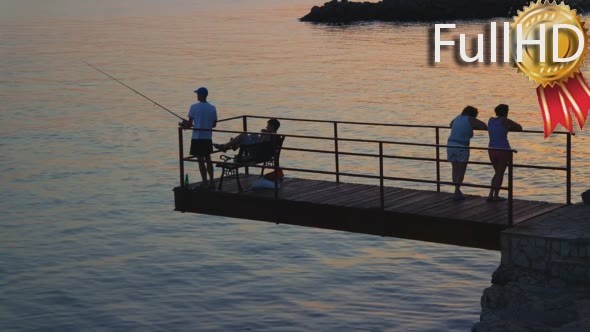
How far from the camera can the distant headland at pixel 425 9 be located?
Result: 395 ft

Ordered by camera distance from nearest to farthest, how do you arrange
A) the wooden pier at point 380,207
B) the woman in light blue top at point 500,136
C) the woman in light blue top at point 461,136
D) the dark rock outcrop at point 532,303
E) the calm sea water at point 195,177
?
the dark rock outcrop at point 532,303 → the wooden pier at point 380,207 → the woman in light blue top at point 500,136 → the woman in light blue top at point 461,136 → the calm sea water at point 195,177

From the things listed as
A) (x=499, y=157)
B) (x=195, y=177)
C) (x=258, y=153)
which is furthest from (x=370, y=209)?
(x=195, y=177)

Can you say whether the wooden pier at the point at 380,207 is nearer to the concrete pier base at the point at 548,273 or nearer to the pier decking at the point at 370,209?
the pier decking at the point at 370,209

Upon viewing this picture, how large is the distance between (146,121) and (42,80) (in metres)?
18.4

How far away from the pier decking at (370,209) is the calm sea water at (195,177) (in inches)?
273

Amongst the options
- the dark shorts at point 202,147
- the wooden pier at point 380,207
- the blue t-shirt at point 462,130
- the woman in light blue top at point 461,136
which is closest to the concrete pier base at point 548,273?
the wooden pier at point 380,207

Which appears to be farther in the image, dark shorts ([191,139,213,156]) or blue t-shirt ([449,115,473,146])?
dark shorts ([191,139,213,156])

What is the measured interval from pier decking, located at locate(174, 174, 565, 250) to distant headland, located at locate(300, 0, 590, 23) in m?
99.1

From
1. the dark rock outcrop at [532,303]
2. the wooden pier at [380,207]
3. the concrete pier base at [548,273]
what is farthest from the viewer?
the wooden pier at [380,207]

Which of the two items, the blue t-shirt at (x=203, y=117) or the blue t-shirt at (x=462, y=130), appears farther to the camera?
the blue t-shirt at (x=203, y=117)

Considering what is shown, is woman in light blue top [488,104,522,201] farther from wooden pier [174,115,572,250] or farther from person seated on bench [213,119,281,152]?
person seated on bench [213,119,281,152]

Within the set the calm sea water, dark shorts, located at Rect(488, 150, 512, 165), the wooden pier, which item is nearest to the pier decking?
the wooden pier

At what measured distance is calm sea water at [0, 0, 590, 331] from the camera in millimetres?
30297

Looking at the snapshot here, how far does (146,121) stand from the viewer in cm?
6288
